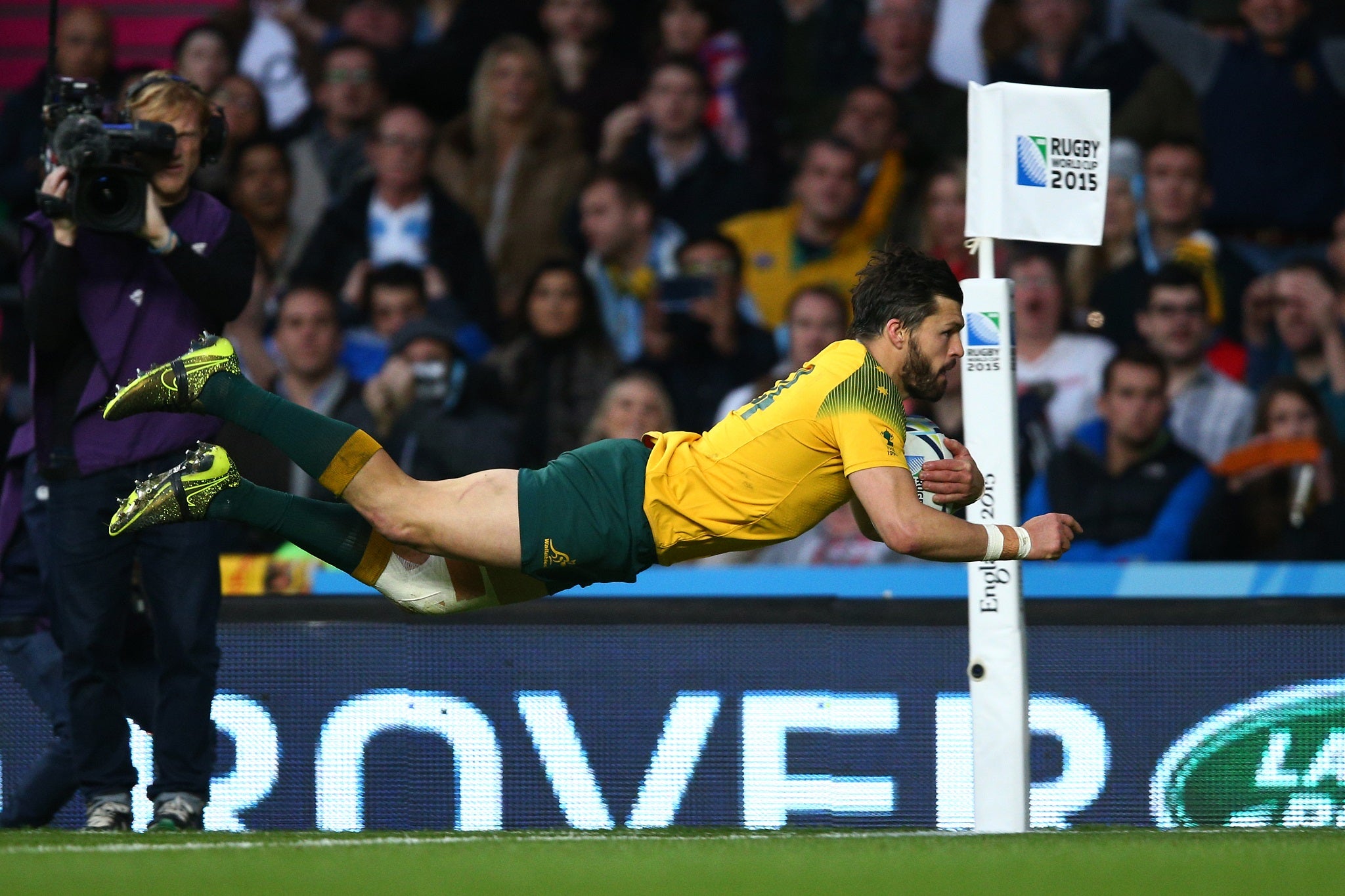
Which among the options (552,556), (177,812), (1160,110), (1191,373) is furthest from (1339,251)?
(177,812)

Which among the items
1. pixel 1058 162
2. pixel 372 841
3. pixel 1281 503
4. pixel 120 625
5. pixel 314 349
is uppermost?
pixel 1058 162

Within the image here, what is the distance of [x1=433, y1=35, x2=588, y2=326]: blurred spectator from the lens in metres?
9.27

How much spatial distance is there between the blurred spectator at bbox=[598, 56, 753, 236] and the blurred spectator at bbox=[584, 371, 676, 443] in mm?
1292

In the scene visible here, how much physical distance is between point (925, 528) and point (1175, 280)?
4.15 metres

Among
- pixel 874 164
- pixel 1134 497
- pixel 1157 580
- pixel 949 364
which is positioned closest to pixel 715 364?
pixel 874 164

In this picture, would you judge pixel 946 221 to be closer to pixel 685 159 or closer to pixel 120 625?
pixel 685 159

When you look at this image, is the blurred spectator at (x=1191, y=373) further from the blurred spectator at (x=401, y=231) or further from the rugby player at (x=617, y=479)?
the rugby player at (x=617, y=479)

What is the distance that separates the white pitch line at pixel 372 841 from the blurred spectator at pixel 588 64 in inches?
217

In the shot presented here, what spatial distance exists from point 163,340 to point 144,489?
66cm

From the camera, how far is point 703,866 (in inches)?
168

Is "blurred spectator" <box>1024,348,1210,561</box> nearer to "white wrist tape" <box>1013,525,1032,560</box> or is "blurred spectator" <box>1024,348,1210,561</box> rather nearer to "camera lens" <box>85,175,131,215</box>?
"white wrist tape" <box>1013,525,1032,560</box>

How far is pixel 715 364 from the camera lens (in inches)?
336

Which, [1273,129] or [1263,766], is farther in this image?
[1273,129]

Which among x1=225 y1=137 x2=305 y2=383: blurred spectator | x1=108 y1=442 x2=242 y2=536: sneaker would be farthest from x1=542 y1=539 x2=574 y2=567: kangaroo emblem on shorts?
x1=225 y1=137 x2=305 y2=383: blurred spectator
